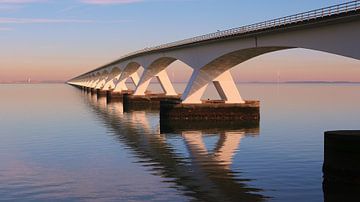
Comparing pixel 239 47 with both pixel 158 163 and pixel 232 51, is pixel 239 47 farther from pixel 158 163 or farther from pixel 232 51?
pixel 158 163

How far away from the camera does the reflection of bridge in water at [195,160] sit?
17.9 meters

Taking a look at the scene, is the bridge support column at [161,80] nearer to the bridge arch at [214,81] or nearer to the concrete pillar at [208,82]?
the bridge arch at [214,81]

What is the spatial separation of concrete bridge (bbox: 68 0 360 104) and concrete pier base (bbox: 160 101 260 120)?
2.49ft

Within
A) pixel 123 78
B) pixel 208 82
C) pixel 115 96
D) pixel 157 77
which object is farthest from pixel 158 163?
pixel 123 78

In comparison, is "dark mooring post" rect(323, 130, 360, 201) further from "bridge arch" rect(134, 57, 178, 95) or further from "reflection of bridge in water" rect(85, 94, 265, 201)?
"bridge arch" rect(134, 57, 178, 95)

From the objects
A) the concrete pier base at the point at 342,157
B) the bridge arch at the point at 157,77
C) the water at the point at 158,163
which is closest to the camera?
the water at the point at 158,163

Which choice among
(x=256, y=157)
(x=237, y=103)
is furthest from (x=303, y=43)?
(x=237, y=103)

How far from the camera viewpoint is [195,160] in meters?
25.2

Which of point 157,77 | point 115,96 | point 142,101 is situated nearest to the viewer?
point 142,101

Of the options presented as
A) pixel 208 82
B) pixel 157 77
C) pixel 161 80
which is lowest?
pixel 208 82

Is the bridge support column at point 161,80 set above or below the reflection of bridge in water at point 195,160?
above

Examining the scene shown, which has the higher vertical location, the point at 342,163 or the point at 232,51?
the point at 232,51

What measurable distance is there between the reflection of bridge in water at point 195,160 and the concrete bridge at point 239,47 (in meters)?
5.94

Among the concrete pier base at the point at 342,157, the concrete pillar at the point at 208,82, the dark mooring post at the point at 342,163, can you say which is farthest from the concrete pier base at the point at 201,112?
the dark mooring post at the point at 342,163
